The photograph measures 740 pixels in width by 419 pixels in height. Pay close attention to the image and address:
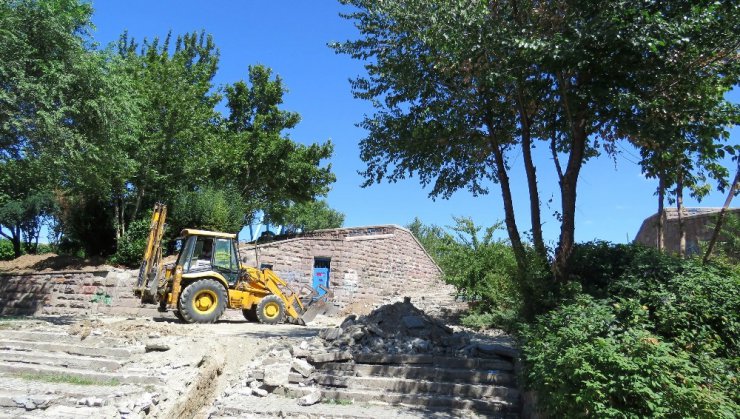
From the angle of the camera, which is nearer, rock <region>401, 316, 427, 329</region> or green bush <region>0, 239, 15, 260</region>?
rock <region>401, 316, 427, 329</region>

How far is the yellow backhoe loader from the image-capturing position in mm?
13156

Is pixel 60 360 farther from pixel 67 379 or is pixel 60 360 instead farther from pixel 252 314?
pixel 252 314

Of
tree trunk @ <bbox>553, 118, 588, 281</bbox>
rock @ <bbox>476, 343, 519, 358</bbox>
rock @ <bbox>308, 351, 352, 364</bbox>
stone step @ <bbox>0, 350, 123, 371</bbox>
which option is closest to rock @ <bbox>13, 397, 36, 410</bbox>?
stone step @ <bbox>0, 350, 123, 371</bbox>

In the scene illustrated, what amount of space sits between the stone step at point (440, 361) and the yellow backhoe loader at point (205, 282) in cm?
629

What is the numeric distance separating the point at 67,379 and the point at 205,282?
19.5 ft

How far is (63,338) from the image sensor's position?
30.2ft

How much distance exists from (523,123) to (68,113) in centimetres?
996

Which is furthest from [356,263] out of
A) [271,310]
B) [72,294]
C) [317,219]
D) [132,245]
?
[317,219]

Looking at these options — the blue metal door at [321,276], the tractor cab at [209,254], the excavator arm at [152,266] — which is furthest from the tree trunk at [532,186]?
the blue metal door at [321,276]

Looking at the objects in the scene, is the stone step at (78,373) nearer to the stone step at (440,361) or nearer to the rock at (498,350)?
the stone step at (440,361)

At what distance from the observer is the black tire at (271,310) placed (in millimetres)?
14406

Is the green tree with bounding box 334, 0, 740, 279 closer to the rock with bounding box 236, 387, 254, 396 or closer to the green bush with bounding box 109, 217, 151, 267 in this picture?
the rock with bounding box 236, 387, 254, 396

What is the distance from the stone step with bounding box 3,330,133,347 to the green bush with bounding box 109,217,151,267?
896cm

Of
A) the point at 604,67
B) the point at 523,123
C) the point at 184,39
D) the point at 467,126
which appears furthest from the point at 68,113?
the point at 184,39
